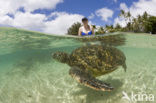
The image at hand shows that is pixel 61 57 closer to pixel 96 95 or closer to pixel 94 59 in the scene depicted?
pixel 94 59

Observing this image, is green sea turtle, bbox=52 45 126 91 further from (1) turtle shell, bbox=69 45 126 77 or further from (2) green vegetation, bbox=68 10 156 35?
(2) green vegetation, bbox=68 10 156 35

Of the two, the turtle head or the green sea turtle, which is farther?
the turtle head

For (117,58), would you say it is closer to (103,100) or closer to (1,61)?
(103,100)

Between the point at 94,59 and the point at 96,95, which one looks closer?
the point at 94,59

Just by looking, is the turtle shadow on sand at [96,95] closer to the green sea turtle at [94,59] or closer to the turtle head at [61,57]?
the green sea turtle at [94,59]

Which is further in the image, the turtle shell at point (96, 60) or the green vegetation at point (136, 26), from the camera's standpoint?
the green vegetation at point (136, 26)

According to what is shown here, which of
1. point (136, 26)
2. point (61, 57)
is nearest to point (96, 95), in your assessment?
point (61, 57)

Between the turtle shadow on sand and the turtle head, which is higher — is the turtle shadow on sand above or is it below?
below

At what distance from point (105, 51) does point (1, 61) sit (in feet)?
53.5

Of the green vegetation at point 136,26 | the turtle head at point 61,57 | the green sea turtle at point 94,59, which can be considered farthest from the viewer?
the green vegetation at point 136,26

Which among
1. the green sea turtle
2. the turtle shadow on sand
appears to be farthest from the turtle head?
the turtle shadow on sand

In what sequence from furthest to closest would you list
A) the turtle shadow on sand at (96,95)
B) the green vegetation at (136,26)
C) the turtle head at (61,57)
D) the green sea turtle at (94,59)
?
the green vegetation at (136,26), the turtle head at (61,57), the turtle shadow on sand at (96,95), the green sea turtle at (94,59)

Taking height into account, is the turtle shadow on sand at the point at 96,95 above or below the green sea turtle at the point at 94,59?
below

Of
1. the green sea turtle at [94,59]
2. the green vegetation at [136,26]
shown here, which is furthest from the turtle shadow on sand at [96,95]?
the green vegetation at [136,26]
